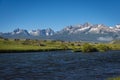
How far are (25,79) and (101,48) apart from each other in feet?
413

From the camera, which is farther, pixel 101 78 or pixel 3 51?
pixel 3 51

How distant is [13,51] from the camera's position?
149m

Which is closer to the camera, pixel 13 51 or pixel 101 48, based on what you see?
pixel 13 51

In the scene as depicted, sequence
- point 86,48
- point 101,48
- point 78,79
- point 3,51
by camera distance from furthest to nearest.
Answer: point 101,48, point 86,48, point 3,51, point 78,79

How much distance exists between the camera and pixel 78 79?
52.3m

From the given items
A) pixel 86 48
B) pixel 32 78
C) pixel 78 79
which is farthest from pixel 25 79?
pixel 86 48

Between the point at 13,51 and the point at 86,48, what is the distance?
126ft

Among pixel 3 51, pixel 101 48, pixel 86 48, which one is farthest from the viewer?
pixel 101 48

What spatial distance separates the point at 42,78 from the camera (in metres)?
53.9

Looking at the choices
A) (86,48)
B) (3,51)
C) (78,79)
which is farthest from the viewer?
(86,48)

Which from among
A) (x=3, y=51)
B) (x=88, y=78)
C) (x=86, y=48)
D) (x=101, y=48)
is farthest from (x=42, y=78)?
(x=101, y=48)

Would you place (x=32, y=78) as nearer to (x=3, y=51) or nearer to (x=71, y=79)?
(x=71, y=79)

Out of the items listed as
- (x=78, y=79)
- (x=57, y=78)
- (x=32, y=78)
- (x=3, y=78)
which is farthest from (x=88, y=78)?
(x=3, y=78)

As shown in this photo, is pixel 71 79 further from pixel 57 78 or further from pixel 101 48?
pixel 101 48
